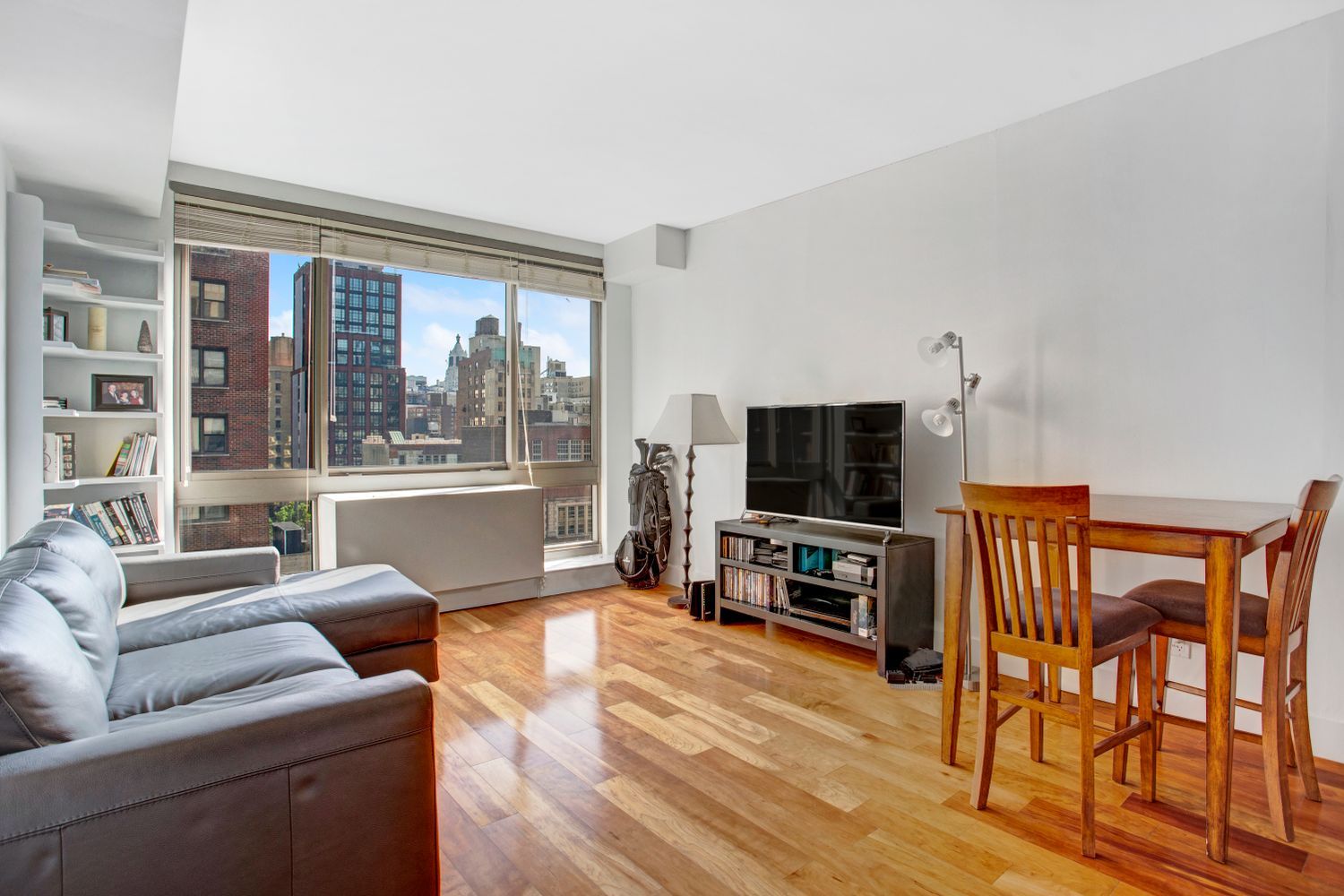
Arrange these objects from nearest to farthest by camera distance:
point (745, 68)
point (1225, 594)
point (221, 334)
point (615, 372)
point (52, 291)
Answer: point (1225, 594), point (745, 68), point (52, 291), point (221, 334), point (615, 372)

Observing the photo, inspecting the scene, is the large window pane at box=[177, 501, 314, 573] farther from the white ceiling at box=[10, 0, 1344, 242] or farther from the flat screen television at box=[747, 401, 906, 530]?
the flat screen television at box=[747, 401, 906, 530]

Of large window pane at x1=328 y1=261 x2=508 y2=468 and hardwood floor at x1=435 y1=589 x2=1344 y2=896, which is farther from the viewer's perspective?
large window pane at x1=328 y1=261 x2=508 y2=468

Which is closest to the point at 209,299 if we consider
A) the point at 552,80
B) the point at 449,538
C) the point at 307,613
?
the point at 449,538

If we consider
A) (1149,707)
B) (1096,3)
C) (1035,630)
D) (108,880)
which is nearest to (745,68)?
(1096,3)

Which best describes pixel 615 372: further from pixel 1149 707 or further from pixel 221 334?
pixel 1149 707

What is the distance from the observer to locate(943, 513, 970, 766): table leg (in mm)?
2412

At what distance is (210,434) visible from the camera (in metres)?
3.98

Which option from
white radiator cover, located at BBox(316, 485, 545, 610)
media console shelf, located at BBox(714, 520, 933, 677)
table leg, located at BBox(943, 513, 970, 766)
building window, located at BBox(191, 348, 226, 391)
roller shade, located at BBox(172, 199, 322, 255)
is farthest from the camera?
white radiator cover, located at BBox(316, 485, 545, 610)

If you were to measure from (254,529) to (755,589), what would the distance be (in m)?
2.88

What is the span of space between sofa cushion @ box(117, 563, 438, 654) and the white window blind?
6.70ft

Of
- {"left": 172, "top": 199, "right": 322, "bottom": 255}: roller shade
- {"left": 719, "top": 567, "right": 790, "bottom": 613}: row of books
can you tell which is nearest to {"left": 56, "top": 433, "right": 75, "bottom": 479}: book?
{"left": 172, "top": 199, "right": 322, "bottom": 255}: roller shade

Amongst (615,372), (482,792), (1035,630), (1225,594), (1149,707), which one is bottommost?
(482,792)

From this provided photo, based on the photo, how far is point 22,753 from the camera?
1.22 m

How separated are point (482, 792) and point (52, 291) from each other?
2997mm
